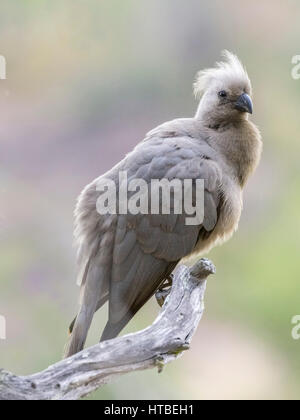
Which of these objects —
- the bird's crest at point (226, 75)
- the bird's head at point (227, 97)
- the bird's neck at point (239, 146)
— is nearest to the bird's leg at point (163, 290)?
the bird's neck at point (239, 146)

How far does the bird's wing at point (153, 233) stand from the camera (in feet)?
14.1

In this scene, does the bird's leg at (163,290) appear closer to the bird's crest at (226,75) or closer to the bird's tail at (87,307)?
the bird's tail at (87,307)

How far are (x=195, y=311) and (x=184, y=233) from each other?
→ 71cm

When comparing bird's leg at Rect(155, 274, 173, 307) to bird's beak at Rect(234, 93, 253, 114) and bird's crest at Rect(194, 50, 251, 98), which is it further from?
bird's crest at Rect(194, 50, 251, 98)

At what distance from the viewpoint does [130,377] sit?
295 inches

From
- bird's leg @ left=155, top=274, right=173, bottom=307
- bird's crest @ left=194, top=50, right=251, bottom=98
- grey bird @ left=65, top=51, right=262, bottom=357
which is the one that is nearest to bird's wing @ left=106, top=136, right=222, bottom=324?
grey bird @ left=65, top=51, right=262, bottom=357

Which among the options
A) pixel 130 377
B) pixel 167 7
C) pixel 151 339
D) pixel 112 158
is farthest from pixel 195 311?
pixel 167 7

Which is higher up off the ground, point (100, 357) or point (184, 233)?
point (184, 233)

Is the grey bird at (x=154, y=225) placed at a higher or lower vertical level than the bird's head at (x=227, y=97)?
lower

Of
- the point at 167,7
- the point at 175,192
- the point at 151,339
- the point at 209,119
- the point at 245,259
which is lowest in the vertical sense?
the point at 151,339

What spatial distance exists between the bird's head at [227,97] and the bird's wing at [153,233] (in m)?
0.43

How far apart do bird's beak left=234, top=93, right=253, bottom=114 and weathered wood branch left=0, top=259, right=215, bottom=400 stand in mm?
1299

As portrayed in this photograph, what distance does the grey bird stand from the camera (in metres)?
4.29
